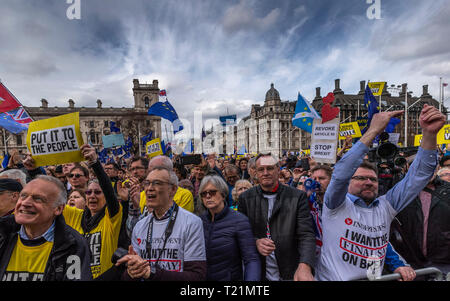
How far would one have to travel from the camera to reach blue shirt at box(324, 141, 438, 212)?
192cm

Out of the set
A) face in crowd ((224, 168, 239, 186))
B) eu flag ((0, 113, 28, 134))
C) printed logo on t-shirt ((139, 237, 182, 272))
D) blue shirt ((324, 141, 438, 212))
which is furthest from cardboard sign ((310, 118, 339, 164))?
eu flag ((0, 113, 28, 134))

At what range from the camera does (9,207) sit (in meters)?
2.50

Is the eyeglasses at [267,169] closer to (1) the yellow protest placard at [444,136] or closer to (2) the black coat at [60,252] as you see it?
(2) the black coat at [60,252]

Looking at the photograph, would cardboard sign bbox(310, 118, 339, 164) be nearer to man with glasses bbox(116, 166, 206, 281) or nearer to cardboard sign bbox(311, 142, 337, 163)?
cardboard sign bbox(311, 142, 337, 163)

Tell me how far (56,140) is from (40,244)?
1428 mm

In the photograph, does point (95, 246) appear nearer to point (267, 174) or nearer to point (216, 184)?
point (216, 184)

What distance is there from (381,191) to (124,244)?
3.46 meters

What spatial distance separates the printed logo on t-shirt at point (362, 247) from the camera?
6.82 ft

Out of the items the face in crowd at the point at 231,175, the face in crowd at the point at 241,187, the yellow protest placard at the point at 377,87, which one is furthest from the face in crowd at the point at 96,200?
the yellow protest placard at the point at 377,87

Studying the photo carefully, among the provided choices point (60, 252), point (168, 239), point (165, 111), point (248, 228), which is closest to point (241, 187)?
point (248, 228)

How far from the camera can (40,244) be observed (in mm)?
1874

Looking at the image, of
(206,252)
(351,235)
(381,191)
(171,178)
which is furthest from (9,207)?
(381,191)

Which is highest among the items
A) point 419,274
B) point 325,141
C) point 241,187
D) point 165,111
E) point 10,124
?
point 165,111
